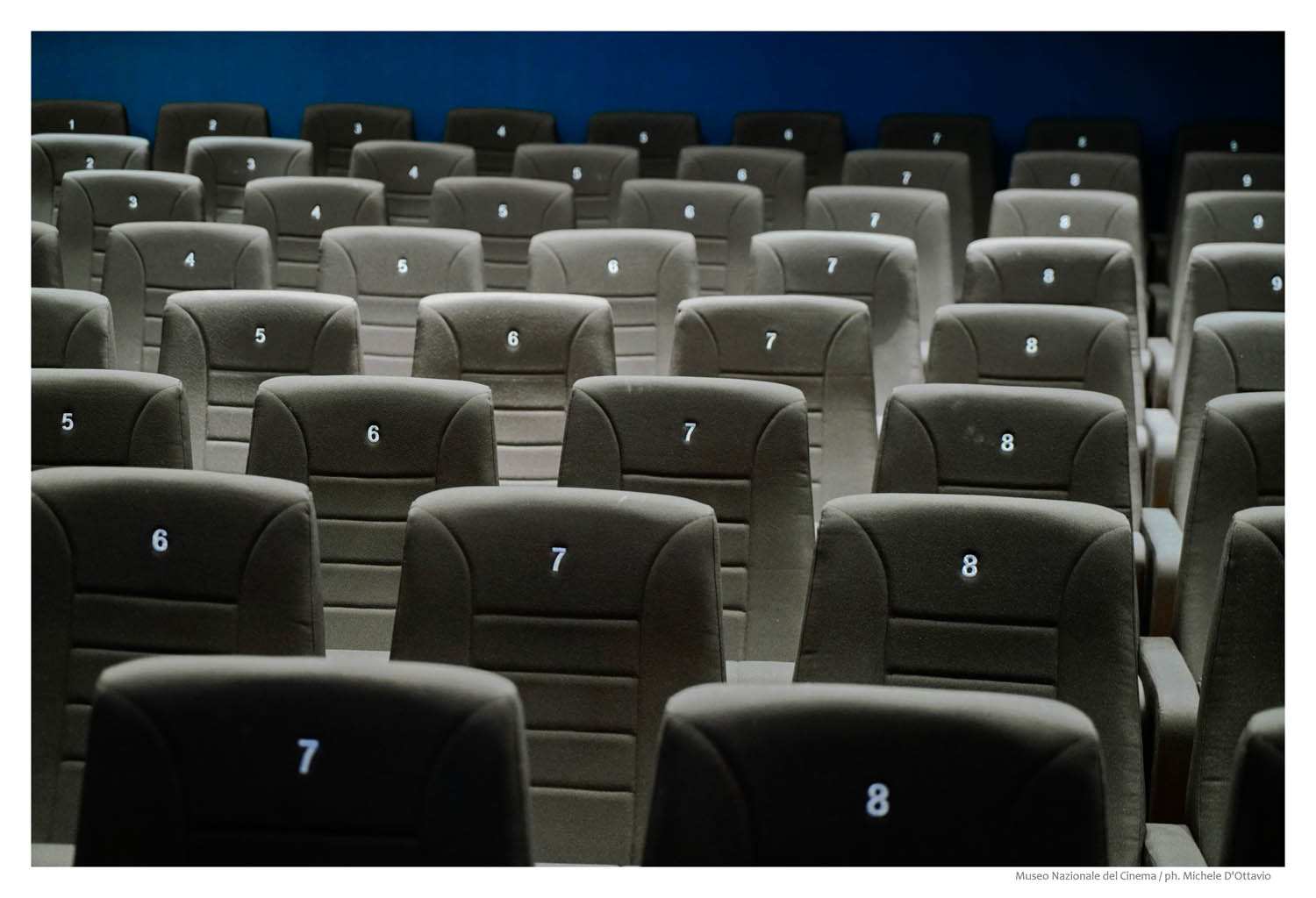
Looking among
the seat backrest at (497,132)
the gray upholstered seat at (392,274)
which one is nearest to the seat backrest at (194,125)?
the seat backrest at (497,132)

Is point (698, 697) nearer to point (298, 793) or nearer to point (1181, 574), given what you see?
point (298, 793)

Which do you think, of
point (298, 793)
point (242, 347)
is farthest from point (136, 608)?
point (242, 347)

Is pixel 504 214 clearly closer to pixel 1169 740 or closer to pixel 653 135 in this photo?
pixel 653 135

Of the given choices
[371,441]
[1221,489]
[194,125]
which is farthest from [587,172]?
[1221,489]

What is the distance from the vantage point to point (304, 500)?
1760 millimetres

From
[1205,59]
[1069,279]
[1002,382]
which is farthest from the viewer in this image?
[1205,59]

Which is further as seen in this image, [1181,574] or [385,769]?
[1181,574]

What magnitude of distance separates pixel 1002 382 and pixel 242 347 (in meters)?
1.58

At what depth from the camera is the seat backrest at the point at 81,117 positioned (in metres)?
6.91

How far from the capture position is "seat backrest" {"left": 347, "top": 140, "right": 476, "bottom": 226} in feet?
18.4

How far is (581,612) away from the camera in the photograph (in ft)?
5.87

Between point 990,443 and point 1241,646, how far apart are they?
672 millimetres

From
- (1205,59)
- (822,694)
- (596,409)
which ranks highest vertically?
(1205,59)

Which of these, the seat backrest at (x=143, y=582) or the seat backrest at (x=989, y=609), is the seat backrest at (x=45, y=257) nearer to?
the seat backrest at (x=143, y=582)
